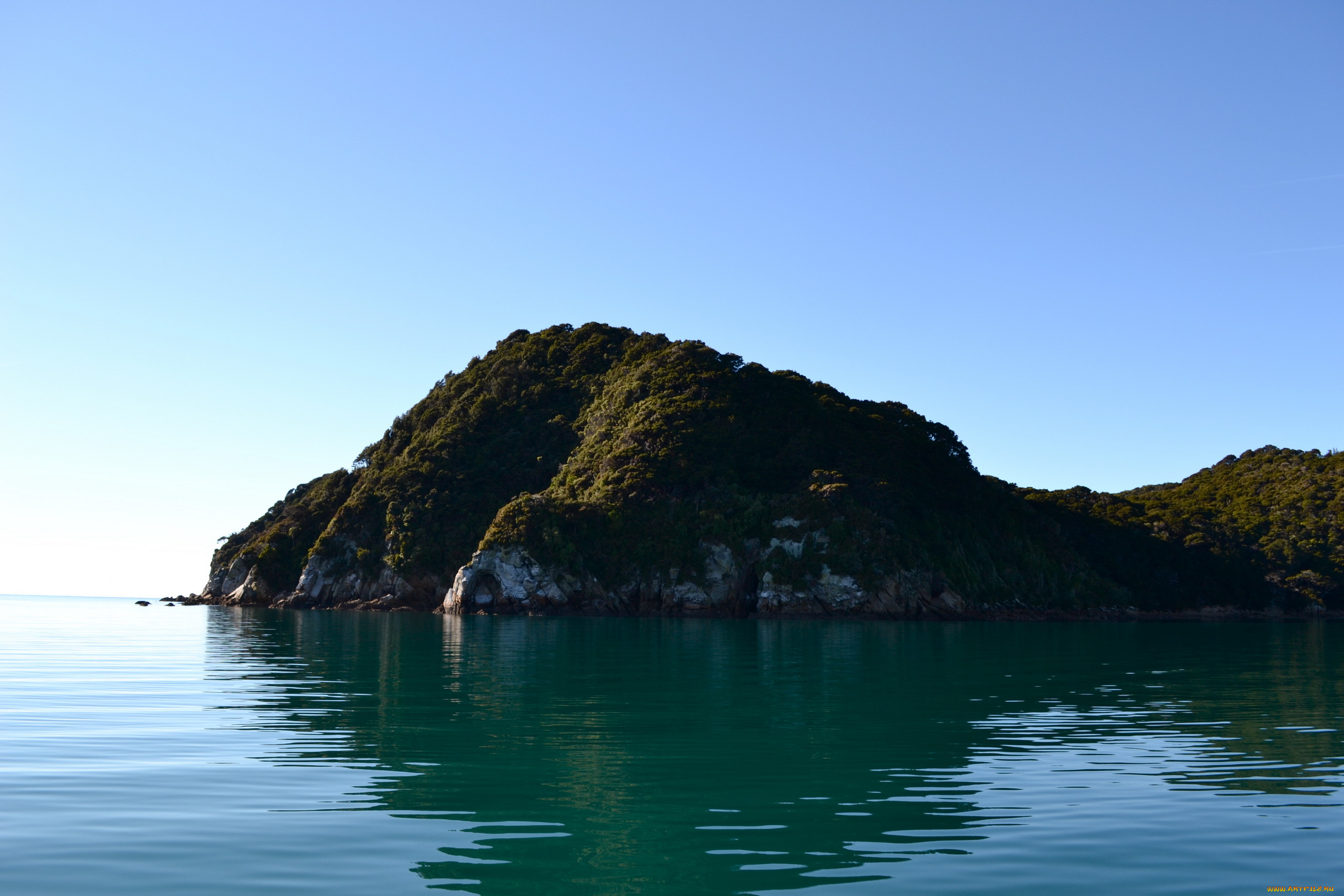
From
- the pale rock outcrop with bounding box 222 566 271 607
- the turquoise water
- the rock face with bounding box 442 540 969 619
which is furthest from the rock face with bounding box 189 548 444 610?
the turquoise water

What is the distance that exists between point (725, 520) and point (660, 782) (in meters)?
112

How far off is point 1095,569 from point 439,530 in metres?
109

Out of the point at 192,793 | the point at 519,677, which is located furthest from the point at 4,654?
the point at 192,793

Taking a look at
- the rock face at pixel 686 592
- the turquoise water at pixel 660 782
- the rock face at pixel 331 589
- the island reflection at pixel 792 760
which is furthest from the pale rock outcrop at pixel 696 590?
the turquoise water at pixel 660 782

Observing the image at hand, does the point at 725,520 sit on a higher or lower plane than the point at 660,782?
higher

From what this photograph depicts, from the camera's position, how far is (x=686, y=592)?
400 ft

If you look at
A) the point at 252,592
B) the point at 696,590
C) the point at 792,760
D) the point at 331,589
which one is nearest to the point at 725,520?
the point at 696,590

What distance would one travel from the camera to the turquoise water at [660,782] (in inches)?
426

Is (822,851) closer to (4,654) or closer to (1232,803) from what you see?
(1232,803)

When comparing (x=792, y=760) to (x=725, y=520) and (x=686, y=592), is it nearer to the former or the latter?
(x=686, y=592)

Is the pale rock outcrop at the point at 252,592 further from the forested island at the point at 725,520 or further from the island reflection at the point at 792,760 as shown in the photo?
the island reflection at the point at 792,760

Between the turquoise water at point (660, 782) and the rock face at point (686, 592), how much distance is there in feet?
261

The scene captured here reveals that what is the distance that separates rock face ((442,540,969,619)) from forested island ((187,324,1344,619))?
0.27 meters

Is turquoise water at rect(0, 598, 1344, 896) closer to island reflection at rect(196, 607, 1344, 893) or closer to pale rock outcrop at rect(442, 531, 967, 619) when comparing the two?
island reflection at rect(196, 607, 1344, 893)
